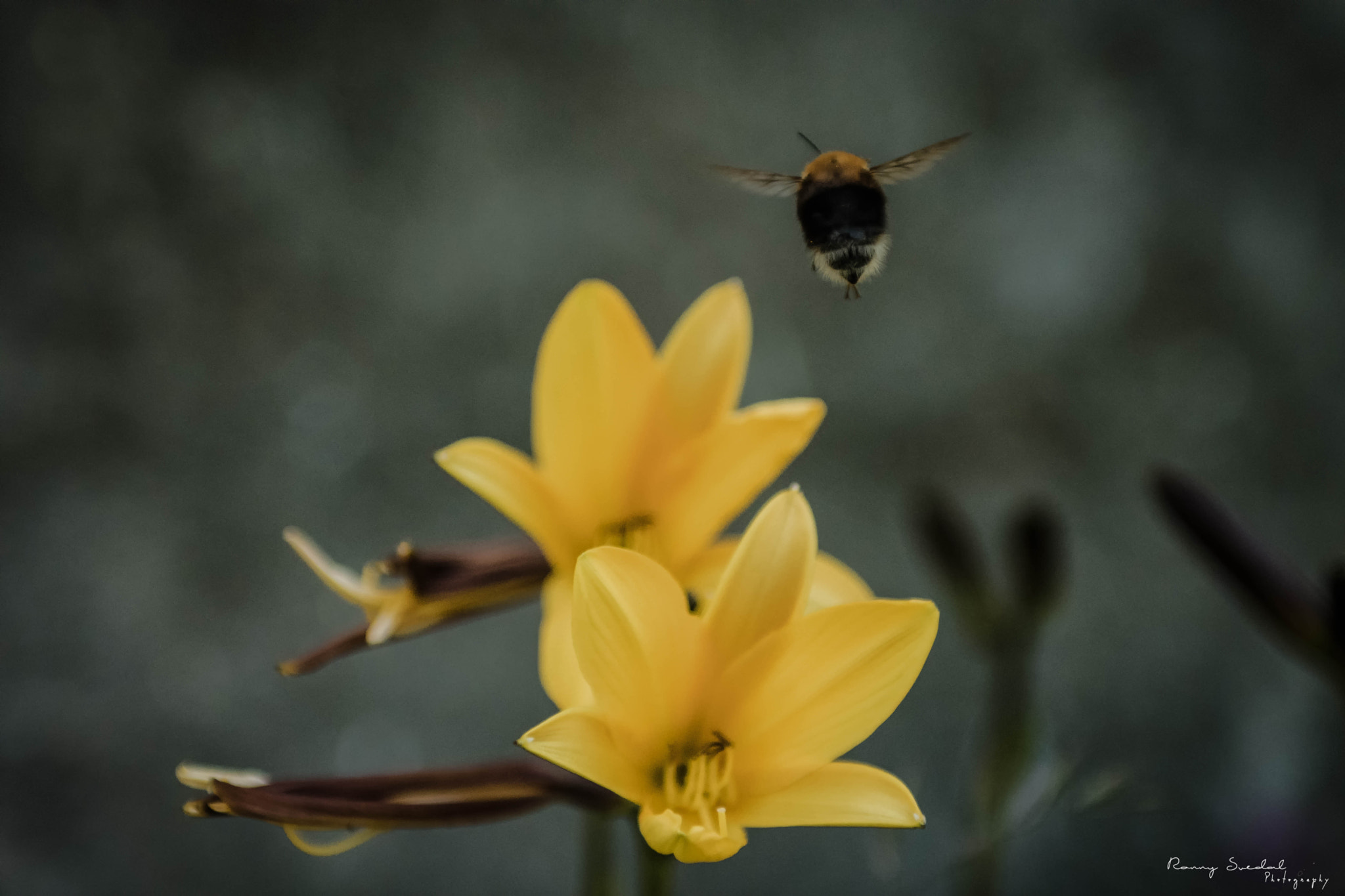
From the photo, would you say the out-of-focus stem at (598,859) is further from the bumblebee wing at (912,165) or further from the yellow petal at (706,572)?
the bumblebee wing at (912,165)

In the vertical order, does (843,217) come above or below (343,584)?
above

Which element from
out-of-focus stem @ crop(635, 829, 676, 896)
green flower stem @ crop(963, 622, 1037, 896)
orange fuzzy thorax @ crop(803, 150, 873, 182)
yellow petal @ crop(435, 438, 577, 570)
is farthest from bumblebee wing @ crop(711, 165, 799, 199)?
green flower stem @ crop(963, 622, 1037, 896)

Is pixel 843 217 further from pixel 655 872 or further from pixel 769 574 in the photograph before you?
pixel 655 872

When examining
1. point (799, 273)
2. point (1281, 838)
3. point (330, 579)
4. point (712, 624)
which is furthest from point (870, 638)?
point (1281, 838)

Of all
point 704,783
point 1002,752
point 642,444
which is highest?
point 642,444

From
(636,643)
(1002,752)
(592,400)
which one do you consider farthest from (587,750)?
(1002,752)

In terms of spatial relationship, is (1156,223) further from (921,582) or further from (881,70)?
(921,582)

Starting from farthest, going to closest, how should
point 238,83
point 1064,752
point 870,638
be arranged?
point 1064,752, point 238,83, point 870,638
